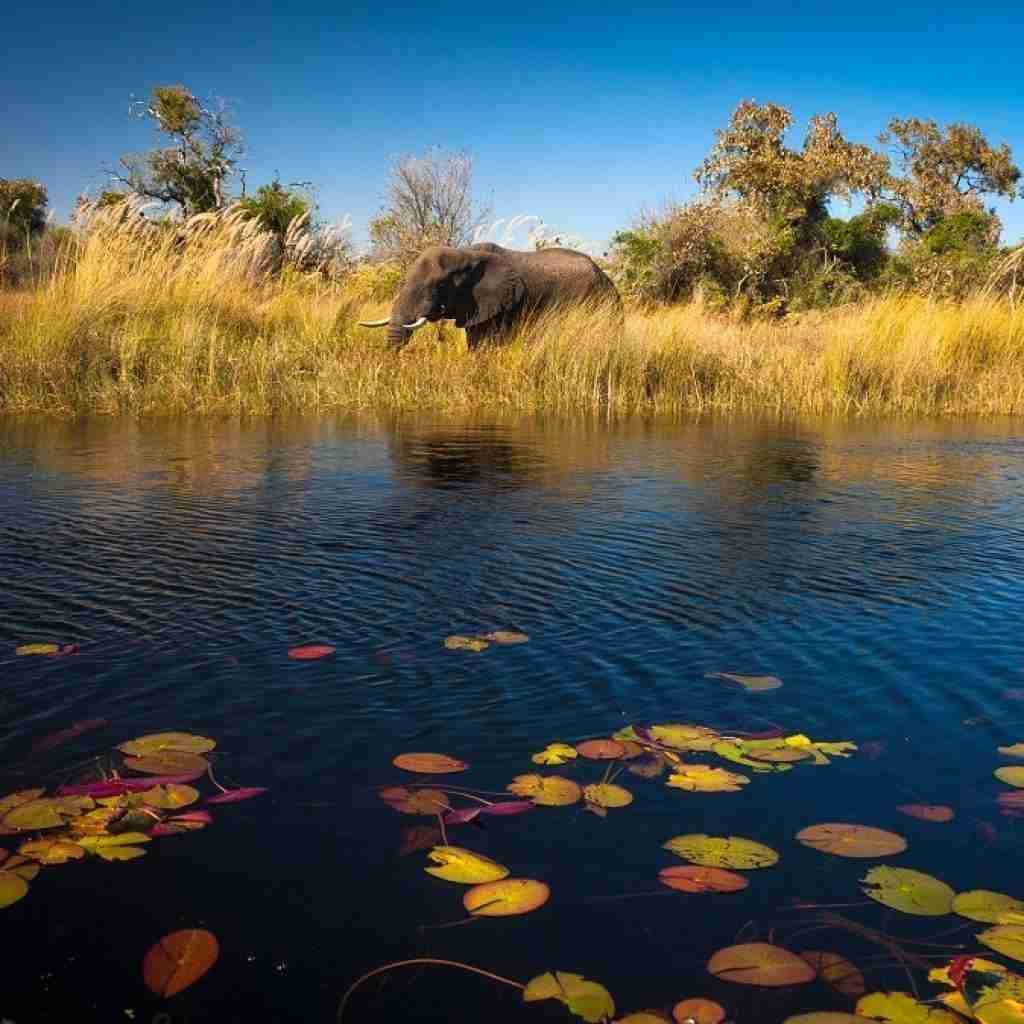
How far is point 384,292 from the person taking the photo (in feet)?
50.6

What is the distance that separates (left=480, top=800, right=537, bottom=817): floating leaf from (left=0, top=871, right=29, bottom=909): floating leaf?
A: 2.28 ft

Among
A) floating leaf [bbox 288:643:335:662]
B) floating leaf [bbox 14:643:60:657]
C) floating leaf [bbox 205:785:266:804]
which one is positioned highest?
floating leaf [bbox 288:643:335:662]

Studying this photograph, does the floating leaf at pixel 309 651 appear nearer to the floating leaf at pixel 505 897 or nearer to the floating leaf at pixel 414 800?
the floating leaf at pixel 414 800

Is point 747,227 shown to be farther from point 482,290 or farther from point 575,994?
point 575,994

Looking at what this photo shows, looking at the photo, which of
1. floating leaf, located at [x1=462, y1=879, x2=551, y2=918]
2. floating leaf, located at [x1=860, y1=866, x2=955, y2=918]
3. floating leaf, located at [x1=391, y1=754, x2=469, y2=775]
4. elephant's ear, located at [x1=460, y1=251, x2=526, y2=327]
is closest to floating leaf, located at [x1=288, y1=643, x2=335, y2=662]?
floating leaf, located at [x1=391, y1=754, x2=469, y2=775]

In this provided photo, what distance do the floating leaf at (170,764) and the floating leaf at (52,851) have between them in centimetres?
26

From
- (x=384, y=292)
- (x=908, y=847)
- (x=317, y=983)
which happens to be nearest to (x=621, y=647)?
(x=908, y=847)

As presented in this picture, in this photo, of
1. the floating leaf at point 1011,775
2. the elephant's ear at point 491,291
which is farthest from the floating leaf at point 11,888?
the elephant's ear at point 491,291

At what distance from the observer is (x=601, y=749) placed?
2119mm

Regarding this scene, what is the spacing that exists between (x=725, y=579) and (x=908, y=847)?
1.83 meters

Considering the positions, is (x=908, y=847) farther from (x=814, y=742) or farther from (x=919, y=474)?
(x=919, y=474)

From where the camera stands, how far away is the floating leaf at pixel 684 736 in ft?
7.06

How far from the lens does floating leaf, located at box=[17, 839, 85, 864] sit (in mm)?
1687

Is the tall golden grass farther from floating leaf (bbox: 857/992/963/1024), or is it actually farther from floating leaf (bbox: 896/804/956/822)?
floating leaf (bbox: 857/992/963/1024)
